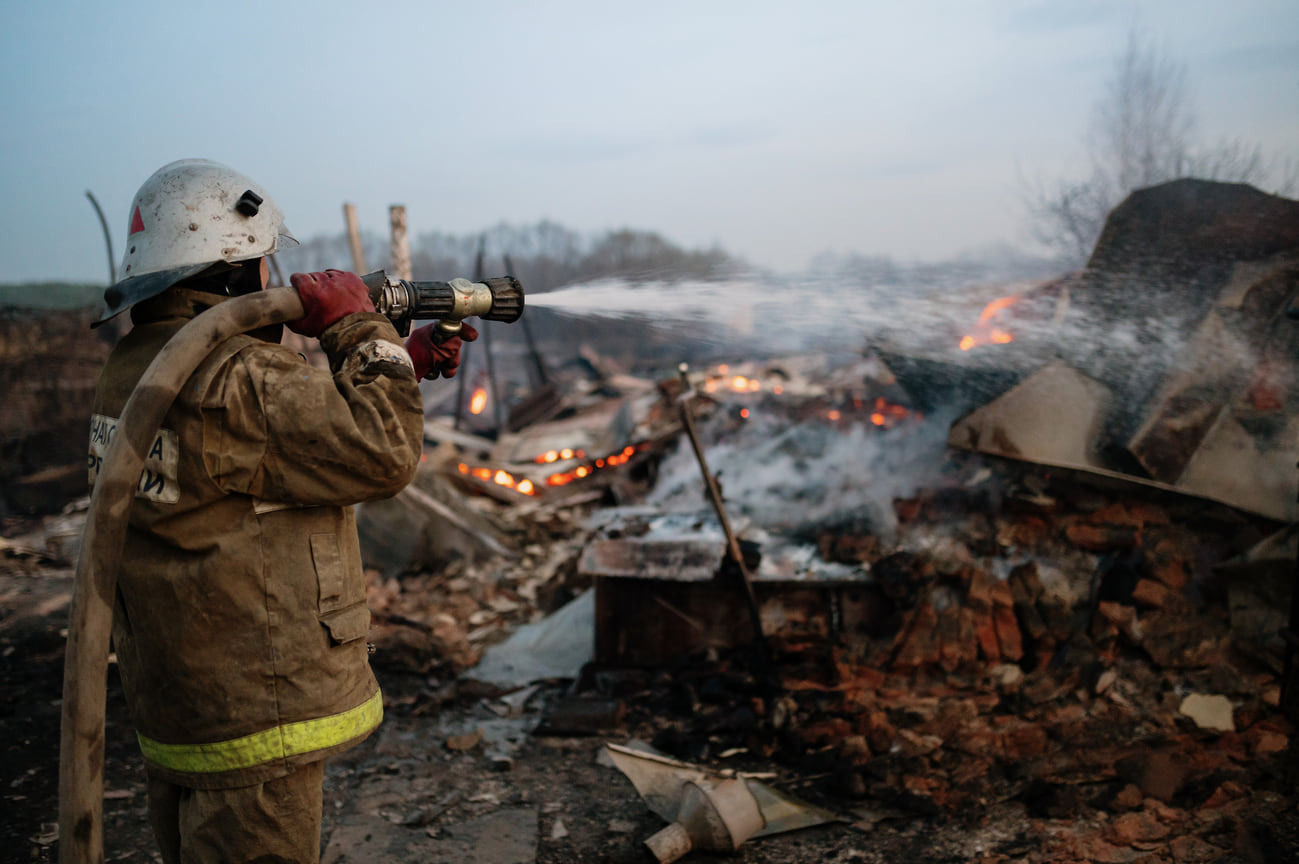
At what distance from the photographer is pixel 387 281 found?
2432mm

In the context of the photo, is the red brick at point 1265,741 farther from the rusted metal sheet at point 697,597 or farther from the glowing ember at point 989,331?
the glowing ember at point 989,331

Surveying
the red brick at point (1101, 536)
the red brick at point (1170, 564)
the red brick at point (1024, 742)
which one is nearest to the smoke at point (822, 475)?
the red brick at point (1101, 536)

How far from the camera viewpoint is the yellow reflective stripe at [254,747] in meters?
2.10

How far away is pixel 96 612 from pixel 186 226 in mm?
1007

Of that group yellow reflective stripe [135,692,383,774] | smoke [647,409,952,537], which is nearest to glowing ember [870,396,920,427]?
smoke [647,409,952,537]

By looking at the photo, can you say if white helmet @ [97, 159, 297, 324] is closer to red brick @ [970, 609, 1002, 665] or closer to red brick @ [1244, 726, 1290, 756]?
red brick @ [970, 609, 1002, 665]

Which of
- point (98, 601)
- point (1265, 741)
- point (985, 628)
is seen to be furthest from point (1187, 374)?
point (98, 601)

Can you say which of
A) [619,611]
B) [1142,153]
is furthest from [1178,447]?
[1142,153]

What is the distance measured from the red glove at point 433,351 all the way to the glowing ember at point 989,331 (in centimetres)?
412

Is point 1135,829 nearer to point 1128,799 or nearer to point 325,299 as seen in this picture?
point 1128,799

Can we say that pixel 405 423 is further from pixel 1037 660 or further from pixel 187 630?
pixel 1037 660

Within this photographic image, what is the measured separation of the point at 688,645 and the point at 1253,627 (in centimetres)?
323

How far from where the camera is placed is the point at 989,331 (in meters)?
5.73

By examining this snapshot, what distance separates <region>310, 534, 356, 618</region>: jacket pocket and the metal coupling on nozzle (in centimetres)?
68
